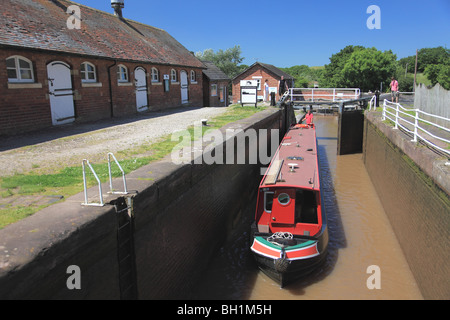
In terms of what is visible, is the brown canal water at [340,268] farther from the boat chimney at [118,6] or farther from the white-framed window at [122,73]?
the boat chimney at [118,6]

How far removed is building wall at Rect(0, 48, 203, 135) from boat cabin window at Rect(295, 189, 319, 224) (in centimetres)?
861

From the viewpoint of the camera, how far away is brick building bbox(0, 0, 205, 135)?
10.8 meters

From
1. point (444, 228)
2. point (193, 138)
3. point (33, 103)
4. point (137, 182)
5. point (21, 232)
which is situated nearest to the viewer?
point (21, 232)

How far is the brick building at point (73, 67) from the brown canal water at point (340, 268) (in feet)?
24.7

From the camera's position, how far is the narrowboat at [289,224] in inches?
303

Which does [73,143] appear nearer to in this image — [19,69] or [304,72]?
[19,69]

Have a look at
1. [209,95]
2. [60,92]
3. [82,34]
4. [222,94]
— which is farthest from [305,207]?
[222,94]

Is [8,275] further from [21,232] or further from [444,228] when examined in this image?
[444,228]

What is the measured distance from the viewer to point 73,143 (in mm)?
9680

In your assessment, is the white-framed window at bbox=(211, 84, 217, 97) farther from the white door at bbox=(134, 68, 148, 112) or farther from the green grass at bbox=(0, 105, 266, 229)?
the green grass at bbox=(0, 105, 266, 229)

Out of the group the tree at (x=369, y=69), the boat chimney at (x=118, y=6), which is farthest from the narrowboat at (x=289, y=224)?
the tree at (x=369, y=69)

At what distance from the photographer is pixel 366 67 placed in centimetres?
4462

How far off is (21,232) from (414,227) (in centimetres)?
777
